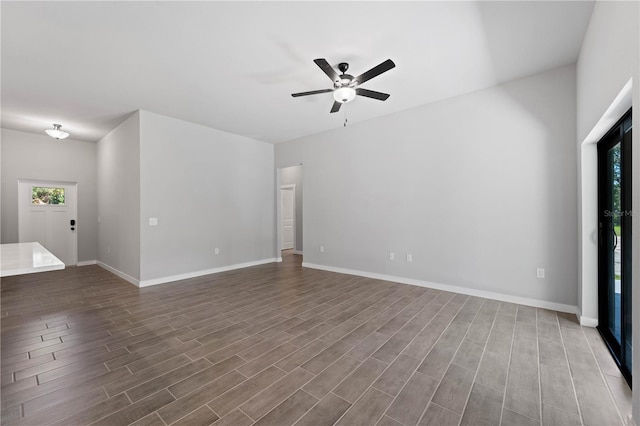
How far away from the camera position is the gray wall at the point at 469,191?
3.24m

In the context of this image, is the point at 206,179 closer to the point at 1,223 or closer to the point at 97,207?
the point at 97,207

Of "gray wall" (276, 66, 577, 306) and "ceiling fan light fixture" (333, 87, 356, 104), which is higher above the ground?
"ceiling fan light fixture" (333, 87, 356, 104)

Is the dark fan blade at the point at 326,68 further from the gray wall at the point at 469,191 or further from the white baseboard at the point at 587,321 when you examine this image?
the white baseboard at the point at 587,321

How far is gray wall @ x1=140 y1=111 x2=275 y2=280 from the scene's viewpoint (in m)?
4.59

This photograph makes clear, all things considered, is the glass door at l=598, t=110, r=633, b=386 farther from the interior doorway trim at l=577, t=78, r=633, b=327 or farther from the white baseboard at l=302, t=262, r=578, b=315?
the white baseboard at l=302, t=262, r=578, b=315

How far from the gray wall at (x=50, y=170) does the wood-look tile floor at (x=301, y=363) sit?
2857mm

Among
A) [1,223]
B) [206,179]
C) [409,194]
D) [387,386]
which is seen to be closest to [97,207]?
[1,223]

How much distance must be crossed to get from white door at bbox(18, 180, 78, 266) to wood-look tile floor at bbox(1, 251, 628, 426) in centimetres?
284

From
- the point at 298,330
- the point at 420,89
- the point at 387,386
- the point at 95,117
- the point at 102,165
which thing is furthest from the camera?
the point at 102,165

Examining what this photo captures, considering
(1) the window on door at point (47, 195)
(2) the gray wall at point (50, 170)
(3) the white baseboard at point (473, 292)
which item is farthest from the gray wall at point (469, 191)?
(1) the window on door at point (47, 195)

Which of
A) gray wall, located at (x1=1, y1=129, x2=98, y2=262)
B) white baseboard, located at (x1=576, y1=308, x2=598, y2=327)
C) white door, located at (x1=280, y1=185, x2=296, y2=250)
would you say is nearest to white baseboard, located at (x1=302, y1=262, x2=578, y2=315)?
white baseboard, located at (x1=576, y1=308, x2=598, y2=327)

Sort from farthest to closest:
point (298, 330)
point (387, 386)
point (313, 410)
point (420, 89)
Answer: point (420, 89), point (298, 330), point (387, 386), point (313, 410)

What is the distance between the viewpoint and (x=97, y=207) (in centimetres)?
643

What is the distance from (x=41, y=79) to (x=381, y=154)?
4840 mm
